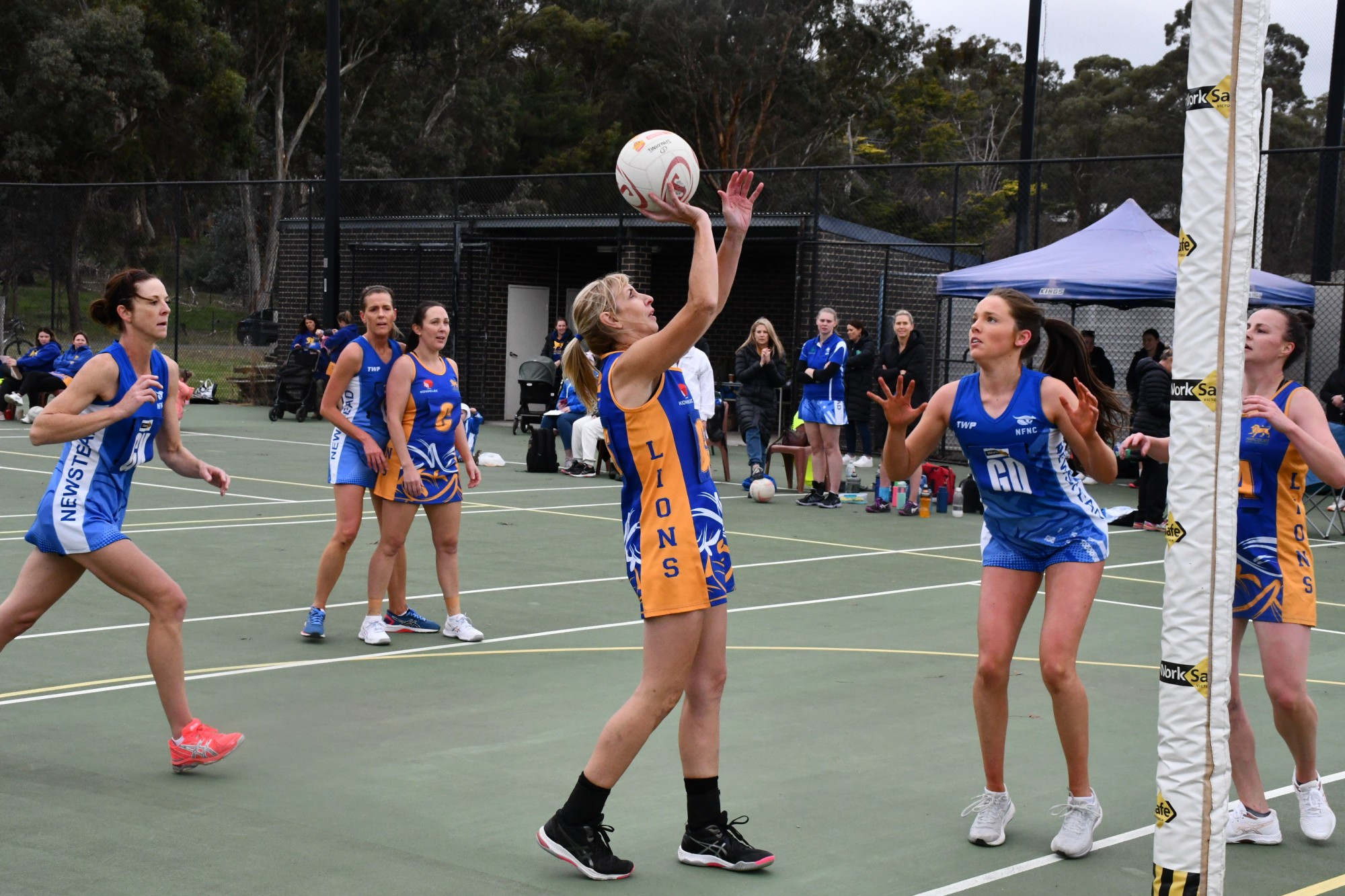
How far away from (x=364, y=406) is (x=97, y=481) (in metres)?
2.77

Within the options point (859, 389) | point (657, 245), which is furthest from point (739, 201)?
point (657, 245)

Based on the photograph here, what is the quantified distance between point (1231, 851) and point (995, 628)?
115cm

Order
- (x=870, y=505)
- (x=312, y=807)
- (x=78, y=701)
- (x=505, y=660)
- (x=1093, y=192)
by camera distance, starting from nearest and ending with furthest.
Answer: (x=312, y=807)
(x=78, y=701)
(x=505, y=660)
(x=870, y=505)
(x=1093, y=192)

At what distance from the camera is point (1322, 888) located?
471 cm

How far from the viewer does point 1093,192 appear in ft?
107

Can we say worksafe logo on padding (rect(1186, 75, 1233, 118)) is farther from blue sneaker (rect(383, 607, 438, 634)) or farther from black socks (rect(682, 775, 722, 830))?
blue sneaker (rect(383, 607, 438, 634))

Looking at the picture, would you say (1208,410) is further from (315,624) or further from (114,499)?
(315,624)

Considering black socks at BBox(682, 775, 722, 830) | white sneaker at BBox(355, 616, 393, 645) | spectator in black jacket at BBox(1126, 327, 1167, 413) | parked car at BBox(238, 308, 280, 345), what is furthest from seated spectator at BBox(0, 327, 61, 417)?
black socks at BBox(682, 775, 722, 830)

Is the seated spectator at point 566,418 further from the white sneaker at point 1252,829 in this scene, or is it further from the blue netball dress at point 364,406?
the white sneaker at point 1252,829

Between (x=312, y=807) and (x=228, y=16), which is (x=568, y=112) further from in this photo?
(x=312, y=807)

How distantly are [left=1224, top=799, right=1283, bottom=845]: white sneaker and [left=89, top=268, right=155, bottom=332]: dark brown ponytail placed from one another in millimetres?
4539

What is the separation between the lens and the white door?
28.2 metres

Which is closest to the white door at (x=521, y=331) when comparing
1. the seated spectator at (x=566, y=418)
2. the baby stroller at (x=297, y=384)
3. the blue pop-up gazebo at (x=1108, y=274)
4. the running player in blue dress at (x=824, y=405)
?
the baby stroller at (x=297, y=384)

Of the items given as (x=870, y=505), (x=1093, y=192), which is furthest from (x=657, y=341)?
(x=1093, y=192)
